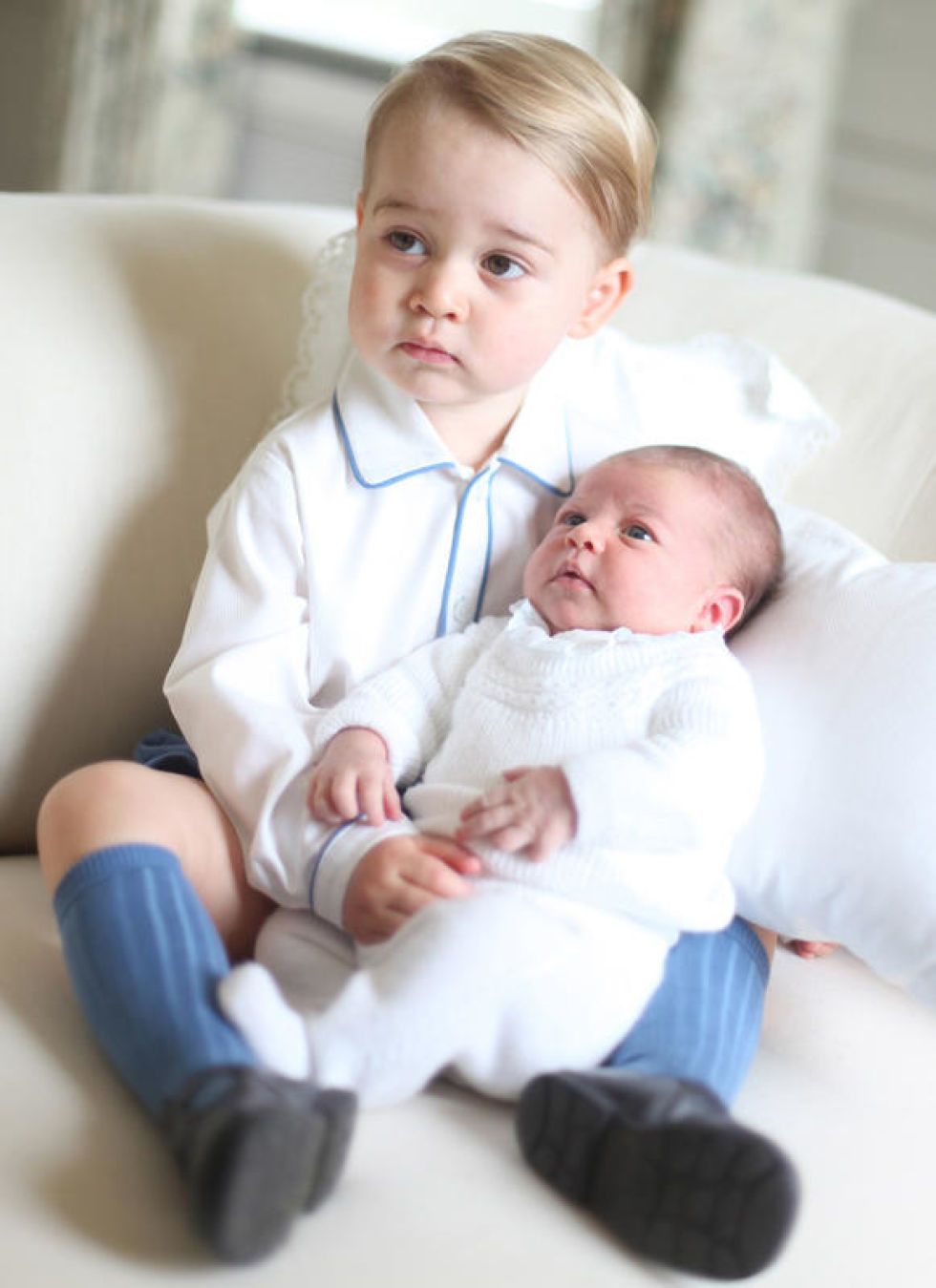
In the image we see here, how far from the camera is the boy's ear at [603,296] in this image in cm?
128

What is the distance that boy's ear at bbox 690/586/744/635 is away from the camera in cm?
119

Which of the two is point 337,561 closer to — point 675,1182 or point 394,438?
point 394,438

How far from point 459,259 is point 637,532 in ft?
0.81

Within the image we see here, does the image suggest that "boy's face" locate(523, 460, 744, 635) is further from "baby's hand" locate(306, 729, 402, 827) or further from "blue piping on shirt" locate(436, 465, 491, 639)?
"baby's hand" locate(306, 729, 402, 827)

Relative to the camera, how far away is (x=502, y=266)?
46.3 inches

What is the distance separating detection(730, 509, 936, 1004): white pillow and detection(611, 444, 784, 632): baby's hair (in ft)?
0.15

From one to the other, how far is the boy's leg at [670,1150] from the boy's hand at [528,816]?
5.3 inches

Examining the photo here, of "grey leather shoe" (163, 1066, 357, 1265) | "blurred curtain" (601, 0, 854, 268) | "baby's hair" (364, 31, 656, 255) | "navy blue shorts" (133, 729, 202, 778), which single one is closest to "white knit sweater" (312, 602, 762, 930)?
"navy blue shorts" (133, 729, 202, 778)

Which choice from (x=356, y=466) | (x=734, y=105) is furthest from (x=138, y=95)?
(x=356, y=466)

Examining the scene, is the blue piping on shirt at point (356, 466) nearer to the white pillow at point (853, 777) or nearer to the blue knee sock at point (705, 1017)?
the white pillow at point (853, 777)

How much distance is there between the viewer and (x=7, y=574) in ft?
3.99

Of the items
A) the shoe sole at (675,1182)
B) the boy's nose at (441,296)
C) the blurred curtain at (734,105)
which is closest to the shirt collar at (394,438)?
the boy's nose at (441,296)

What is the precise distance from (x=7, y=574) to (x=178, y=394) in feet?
0.71

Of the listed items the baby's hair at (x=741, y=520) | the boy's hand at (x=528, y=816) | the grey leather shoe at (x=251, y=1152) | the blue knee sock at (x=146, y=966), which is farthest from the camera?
the baby's hair at (x=741, y=520)
